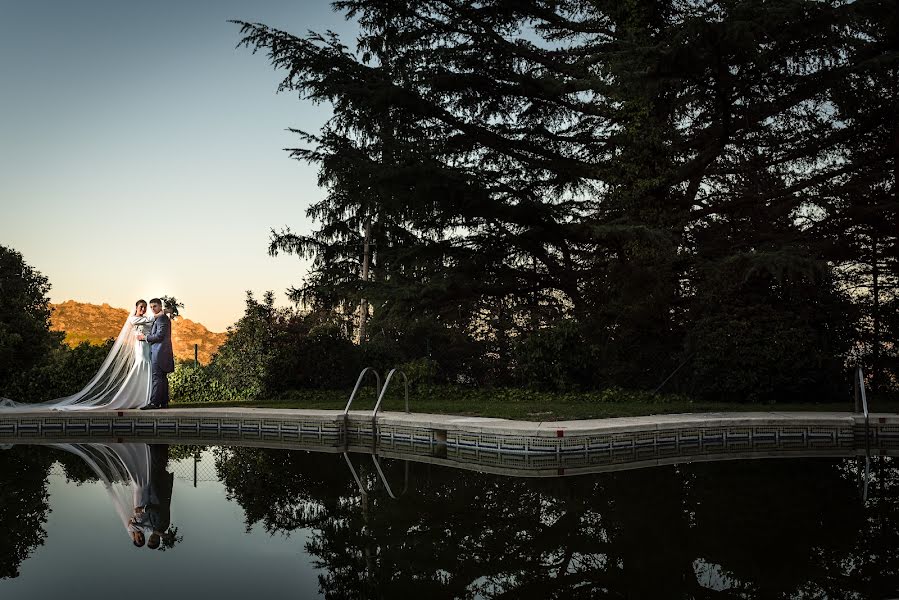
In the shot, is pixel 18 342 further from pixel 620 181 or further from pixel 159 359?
pixel 620 181

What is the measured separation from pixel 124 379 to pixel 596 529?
953 centimetres

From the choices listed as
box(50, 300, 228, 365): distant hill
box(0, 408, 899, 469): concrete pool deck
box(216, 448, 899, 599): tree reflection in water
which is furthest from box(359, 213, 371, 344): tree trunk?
box(216, 448, 899, 599): tree reflection in water

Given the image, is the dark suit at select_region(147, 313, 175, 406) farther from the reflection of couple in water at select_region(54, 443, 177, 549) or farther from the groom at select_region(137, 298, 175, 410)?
the reflection of couple in water at select_region(54, 443, 177, 549)

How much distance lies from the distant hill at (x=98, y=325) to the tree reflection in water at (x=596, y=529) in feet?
66.3

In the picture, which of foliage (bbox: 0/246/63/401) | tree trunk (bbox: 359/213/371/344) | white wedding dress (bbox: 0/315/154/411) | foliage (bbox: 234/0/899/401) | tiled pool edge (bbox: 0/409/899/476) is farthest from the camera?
tree trunk (bbox: 359/213/371/344)

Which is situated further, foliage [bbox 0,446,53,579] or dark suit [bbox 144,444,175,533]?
dark suit [bbox 144,444,175,533]

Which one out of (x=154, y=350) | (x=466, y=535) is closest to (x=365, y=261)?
(x=154, y=350)

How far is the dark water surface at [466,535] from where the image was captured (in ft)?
15.8

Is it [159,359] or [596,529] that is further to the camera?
[159,359]

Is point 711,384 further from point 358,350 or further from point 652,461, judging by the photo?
point 358,350

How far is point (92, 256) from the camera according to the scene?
18.6 metres

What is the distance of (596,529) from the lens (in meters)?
6.13

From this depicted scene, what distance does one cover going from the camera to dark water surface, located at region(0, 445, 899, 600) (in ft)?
15.8

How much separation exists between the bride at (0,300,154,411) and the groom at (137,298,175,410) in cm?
10
